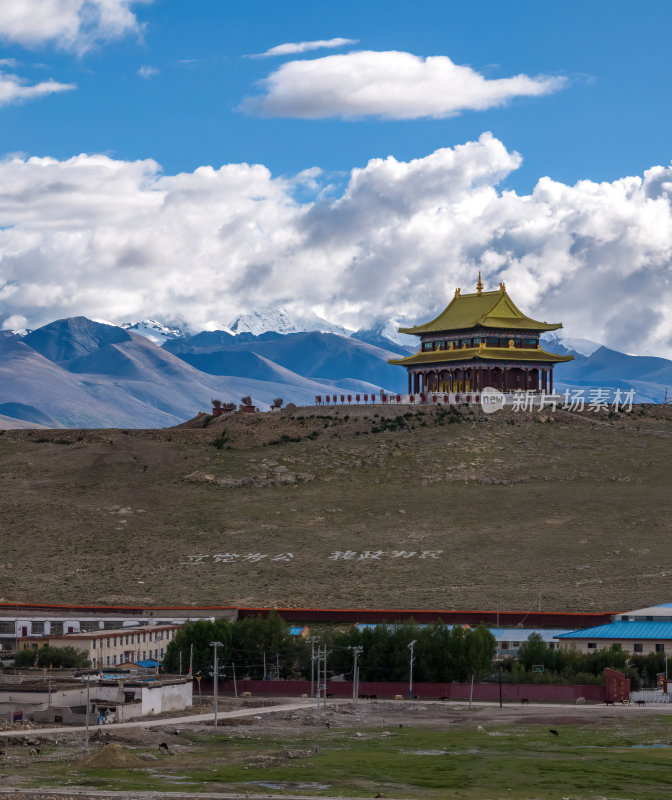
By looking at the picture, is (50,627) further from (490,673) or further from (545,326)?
(545,326)

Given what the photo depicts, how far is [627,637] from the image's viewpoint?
370 ft

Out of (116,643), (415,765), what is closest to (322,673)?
(116,643)

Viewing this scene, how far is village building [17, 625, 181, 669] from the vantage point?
11638 cm

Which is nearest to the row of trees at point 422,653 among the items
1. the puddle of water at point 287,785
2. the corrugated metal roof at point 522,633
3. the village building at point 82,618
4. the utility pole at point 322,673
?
the utility pole at point 322,673

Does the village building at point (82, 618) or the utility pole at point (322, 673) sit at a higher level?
the village building at point (82, 618)

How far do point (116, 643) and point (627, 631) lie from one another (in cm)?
3819

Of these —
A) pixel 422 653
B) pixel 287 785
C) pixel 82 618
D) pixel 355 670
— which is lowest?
pixel 287 785

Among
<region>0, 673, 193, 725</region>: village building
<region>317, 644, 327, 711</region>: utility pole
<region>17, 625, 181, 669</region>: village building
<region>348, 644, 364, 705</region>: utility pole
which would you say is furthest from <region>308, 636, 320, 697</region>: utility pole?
<region>17, 625, 181, 669</region>: village building

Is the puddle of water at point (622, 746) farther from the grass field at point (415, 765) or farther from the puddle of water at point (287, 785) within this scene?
the puddle of water at point (287, 785)

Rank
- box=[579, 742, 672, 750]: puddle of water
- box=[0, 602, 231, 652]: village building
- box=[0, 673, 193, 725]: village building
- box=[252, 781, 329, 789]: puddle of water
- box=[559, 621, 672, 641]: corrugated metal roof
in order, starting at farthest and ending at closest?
box=[0, 602, 231, 652]: village building → box=[559, 621, 672, 641]: corrugated metal roof → box=[0, 673, 193, 725]: village building → box=[579, 742, 672, 750]: puddle of water → box=[252, 781, 329, 789]: puddle of water

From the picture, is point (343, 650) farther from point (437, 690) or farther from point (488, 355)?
point (488, 355)

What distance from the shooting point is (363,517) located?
162 m

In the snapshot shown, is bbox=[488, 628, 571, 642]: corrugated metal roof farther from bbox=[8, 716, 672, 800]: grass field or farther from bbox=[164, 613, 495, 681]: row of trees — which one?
bbox=[8, 716, 672, 800]: grass field

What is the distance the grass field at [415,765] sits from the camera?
7206 cm
